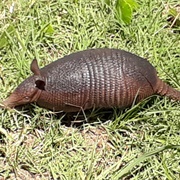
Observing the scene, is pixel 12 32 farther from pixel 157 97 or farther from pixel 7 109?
pixel 157 97

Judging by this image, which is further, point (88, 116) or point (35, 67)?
point (88, 116)

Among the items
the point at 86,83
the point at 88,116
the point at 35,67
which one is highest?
the point at 35,67

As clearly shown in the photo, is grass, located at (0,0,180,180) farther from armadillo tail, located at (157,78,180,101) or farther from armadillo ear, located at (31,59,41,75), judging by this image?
armadillo ear, located at (31,59,41,75)

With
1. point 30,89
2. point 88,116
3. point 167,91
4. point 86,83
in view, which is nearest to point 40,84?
point 30,89

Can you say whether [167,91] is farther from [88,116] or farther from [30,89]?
[30,89]

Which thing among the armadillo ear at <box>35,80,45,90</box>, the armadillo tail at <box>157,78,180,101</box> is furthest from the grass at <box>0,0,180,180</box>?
the armadillo ear at <box>35,80,45,90</box>

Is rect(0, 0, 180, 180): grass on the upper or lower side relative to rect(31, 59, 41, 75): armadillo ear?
lower
